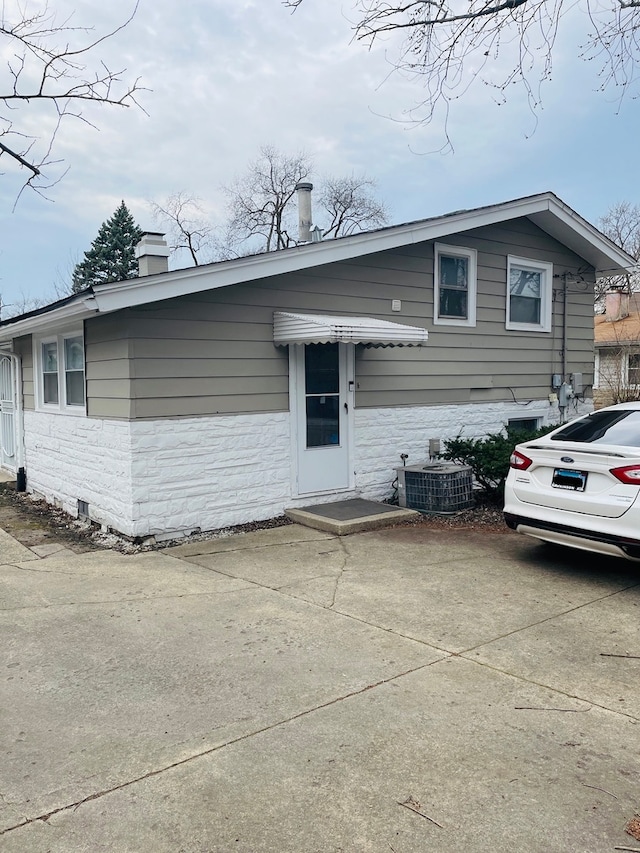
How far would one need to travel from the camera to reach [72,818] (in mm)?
2508

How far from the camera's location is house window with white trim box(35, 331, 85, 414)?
26.6 feet

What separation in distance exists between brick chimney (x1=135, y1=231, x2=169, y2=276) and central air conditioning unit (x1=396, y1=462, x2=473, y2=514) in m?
3.97

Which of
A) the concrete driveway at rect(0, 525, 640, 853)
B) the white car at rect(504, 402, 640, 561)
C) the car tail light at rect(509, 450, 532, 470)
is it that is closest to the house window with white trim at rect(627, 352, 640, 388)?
the white car at rect(504, 402, 640, 561)

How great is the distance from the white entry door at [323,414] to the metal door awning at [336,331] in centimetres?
37

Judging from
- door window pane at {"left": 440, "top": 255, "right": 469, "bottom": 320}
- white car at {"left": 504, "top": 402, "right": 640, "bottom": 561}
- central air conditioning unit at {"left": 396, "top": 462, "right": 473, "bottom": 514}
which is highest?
door window pane at {"left": 440, "top": 255, "right": 469, "bottom": 320}

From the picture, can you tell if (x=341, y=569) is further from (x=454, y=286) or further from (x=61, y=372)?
(x=454, y=286)

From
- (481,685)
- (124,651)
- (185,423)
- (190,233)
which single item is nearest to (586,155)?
(185,423)

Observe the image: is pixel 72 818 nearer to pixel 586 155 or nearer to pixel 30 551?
pixel 30 551

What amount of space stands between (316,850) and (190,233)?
33.8 metres

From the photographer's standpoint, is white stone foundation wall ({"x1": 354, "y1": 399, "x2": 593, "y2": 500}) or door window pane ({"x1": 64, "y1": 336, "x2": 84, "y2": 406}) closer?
door window pane ({"x1": 64, "y1": 336, "x2": 84, "y2": 406})

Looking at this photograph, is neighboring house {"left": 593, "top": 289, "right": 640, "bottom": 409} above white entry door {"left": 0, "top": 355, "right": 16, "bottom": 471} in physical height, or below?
above

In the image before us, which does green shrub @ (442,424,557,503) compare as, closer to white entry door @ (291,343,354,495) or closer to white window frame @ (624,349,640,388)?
white entry door @ (291,343,354,495)

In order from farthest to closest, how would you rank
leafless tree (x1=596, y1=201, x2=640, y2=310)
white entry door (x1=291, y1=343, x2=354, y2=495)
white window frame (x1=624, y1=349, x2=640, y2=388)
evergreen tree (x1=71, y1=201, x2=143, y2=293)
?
evergreen tree (x1=71, y1=201, x2=143, y2=293) → leafless tree (x1=596, y1=201, x2=640, y2=310) → white window frame (x1=624, y1=349, x2=640, y2=388) → white entry door (x1=291, y1=343, x2=354, y2=495)

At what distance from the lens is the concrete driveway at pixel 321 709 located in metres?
2.47
